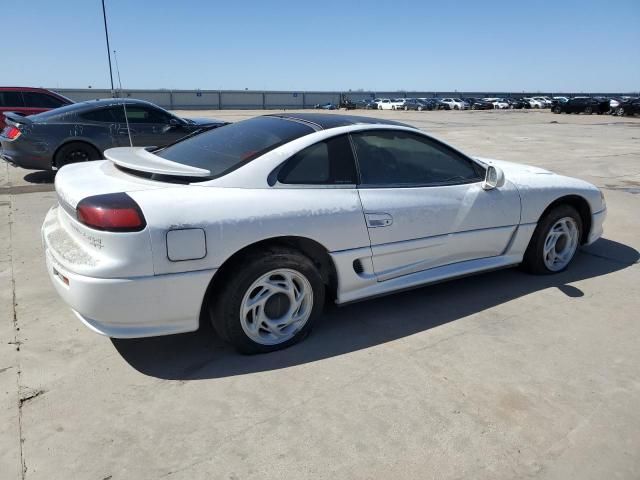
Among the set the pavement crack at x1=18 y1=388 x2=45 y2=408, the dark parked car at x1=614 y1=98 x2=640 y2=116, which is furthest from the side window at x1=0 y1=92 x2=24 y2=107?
the dark parked car at x1=614 y1=98 x2=640 y2=116

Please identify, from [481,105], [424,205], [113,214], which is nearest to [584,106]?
[481,105]

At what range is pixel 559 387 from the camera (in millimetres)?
2773

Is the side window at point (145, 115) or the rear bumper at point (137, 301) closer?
the rear bumper at point (137, 301)

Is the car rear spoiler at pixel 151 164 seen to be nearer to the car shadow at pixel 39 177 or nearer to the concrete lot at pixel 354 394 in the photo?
the concrete lot at pixel 354 394

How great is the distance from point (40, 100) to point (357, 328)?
11882mm

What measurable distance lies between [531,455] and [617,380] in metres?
0.96

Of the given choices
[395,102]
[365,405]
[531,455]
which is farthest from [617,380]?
[395,102]

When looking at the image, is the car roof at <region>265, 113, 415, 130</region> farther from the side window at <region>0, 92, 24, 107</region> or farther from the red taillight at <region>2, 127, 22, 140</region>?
the side window at <region>0, 92, 24, 107</region>

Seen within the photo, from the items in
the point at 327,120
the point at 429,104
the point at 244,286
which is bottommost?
the point at 429,104

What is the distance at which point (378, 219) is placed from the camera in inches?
127

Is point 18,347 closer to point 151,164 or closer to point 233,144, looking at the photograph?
point 151,164

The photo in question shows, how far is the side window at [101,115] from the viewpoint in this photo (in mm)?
8117

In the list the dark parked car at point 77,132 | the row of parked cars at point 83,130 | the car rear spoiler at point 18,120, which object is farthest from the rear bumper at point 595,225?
the car rear spoiler at point 18,120

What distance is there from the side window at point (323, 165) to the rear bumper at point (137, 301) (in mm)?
811
